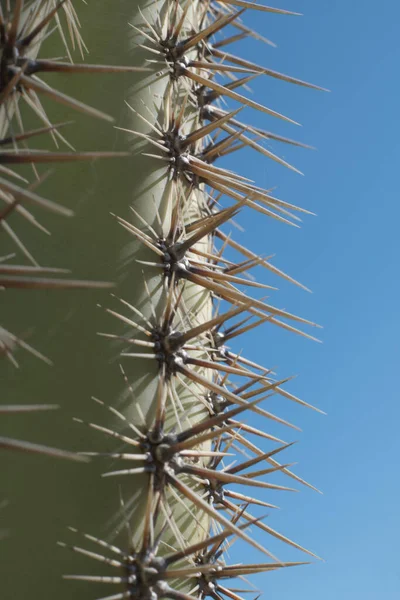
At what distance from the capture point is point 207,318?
1826mm

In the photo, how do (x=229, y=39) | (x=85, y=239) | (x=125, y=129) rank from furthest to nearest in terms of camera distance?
1. (x=229, y=39)
2. (x=125, y=129)
3. (x=85, y=239)

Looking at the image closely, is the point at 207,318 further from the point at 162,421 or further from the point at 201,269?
the point at 162,421

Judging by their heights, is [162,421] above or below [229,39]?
below

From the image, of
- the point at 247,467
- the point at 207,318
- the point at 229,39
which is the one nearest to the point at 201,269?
the point at 207,318

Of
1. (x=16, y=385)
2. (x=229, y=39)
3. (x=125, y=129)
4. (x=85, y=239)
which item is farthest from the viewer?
(x=229, y=39)

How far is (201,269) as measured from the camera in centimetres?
165

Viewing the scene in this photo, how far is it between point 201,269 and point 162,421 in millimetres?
390

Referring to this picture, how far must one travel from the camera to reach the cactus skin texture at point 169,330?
4.23ft

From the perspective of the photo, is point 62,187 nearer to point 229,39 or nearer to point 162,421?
point 162,421

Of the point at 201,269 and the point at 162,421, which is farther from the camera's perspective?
the point at 201,269

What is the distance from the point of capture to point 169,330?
4.91 feet

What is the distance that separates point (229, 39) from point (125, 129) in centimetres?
108

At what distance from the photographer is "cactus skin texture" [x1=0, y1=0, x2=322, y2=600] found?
4.23 feet

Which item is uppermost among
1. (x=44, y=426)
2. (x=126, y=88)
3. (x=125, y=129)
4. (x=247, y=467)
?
(x=126, y=88)
